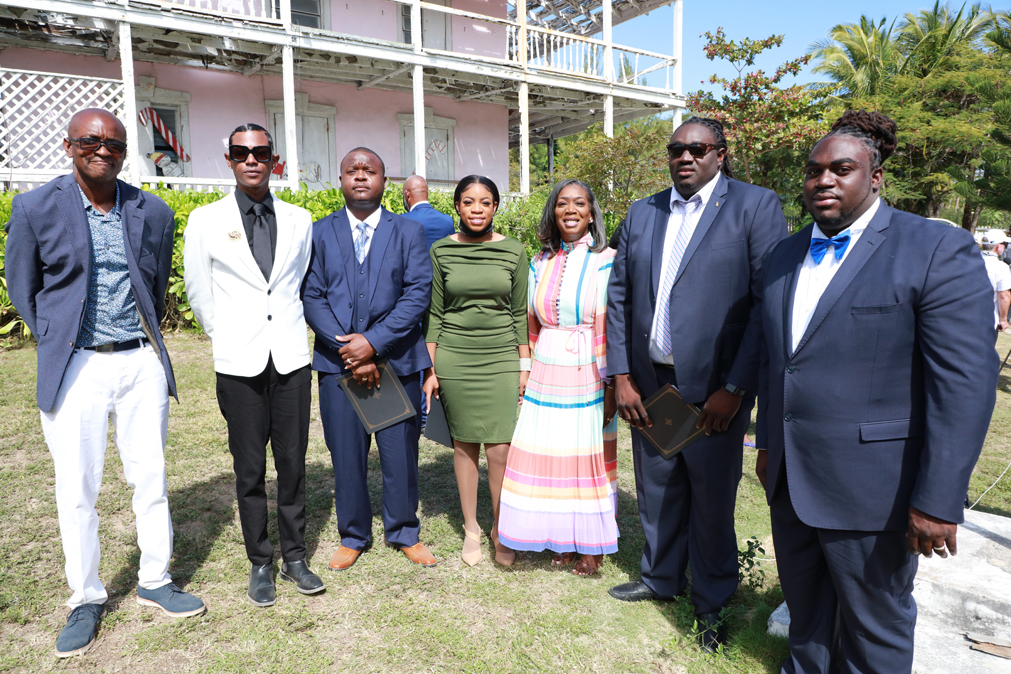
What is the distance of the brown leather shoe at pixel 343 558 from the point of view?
371cm

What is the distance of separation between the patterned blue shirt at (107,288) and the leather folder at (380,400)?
1.09 m

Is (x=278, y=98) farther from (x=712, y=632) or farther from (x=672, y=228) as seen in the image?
(x=712, y=632)

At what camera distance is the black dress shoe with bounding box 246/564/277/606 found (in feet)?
10.9

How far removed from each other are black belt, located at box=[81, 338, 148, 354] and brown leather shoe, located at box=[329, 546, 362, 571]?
5.14ft

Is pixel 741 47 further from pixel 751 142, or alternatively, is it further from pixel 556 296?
pixel 556 296

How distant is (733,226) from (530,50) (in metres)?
14.1

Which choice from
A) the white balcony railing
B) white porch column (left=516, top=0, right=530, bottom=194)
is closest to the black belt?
the white balcony railing

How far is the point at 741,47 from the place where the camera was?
15141 millimetres

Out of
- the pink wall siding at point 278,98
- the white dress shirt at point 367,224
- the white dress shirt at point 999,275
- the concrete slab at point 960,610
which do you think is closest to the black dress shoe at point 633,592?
the concrete slab at point 960,610

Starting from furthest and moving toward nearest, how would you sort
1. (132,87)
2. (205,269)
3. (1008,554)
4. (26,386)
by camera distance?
(132,87), (26,386), (1008,554), (205,269)

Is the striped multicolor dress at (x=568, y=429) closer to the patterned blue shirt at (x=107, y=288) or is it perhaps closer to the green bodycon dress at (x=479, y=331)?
the green bodycon dress at (x=479, y=331)

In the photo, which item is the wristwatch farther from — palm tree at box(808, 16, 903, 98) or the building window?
palm tree at box(808, 16, 903, 98)

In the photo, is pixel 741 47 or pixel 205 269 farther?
pixel 741 47

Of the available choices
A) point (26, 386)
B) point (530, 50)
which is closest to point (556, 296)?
point (26, 386)
